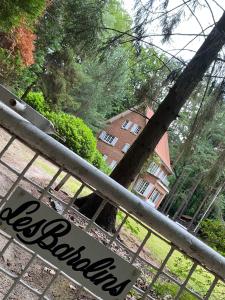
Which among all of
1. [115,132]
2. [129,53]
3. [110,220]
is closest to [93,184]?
[110,220]

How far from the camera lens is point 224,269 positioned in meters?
1.49

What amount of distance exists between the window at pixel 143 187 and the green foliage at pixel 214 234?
4194cm

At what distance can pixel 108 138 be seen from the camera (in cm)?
4738

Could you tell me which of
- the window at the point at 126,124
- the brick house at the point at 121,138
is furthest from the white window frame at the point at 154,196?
the window at the point at 126,124

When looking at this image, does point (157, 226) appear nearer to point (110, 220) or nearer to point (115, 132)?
point (110, 220)

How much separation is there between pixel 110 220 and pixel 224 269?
736 centimetres

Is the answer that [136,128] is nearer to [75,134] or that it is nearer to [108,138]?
[108,138]

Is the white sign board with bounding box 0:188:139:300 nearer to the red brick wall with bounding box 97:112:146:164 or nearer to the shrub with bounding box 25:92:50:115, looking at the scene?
the shrub with bounding box 25:92:50:115

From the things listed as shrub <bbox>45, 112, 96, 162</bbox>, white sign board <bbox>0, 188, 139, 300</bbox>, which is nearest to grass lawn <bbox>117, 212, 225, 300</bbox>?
white sign board <bbox>0, 188, 139, 300</bbox>

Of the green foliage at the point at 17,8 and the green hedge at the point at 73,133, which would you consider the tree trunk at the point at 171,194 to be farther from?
the green foliage at the point at 17,8

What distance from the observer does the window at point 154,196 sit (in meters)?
51.4

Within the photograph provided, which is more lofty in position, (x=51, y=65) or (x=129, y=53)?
(x=51, y=65)

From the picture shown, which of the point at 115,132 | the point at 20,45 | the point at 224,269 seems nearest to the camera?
the point at 224,269

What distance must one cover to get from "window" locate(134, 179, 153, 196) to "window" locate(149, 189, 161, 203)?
4.36ft
